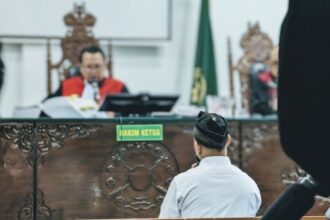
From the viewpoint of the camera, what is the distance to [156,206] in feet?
12.9

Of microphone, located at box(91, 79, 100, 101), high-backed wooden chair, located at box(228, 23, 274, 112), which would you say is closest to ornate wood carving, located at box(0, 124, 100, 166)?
microphone, located at box(91, 79, 100, 101)

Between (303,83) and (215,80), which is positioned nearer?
(303,83)

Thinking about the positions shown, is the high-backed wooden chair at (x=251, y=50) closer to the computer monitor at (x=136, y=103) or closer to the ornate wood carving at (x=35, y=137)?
the computer monitor at (x=136, y=103)

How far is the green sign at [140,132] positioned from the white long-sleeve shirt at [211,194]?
39.5 inches

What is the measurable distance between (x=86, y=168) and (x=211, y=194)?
3.96ft

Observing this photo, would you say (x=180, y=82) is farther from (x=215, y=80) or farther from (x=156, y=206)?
(x=156, y=206)

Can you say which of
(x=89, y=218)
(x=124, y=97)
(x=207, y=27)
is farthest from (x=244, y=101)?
(x=89, y=218)

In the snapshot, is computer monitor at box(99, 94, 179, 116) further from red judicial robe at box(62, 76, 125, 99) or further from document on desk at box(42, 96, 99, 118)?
red judicial robe at box(62, 76, 125, 99)

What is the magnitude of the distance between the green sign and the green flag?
3215 millimetres

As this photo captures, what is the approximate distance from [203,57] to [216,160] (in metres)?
4.48

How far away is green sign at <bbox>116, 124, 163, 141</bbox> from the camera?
3.91 m

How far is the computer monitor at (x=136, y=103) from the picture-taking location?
417 centimetres

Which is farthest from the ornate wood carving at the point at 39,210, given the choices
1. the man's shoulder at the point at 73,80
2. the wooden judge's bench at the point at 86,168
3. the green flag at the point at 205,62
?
the green flag at the point at 205,62

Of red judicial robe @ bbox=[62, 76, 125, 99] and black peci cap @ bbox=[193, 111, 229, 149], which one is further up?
red judicial robe @ bbox=[62, 76, 125, 99]
